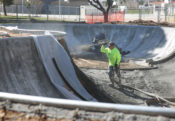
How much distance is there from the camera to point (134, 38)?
2075cm

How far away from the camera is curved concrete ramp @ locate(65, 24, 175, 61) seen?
58.7ft

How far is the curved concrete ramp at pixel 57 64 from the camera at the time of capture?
7.84 metres

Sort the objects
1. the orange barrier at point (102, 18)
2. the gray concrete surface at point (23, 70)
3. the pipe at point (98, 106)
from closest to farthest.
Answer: the pipe at point (98, 106), the gray concrete surface at point (23, 70), the orange barrier at point (102, 18)

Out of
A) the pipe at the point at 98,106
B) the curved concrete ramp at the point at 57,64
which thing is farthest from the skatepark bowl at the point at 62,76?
the pipe at the point at 98,106

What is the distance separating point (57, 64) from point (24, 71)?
175 cm

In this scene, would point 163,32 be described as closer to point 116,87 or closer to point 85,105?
point 116,87

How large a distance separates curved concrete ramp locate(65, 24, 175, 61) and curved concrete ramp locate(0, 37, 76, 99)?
33.1 ft

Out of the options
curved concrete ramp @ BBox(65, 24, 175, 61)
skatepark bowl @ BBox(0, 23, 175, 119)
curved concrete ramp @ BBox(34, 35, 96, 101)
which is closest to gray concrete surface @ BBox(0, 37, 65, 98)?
skatepark bowl @ BBox(0, 23, 175, 119)

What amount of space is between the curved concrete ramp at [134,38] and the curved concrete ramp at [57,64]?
8571 millimetres

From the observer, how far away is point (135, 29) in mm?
21531

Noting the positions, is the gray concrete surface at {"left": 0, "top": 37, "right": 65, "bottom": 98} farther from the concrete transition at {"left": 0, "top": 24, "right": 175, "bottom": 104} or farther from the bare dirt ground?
the bare dirt ground

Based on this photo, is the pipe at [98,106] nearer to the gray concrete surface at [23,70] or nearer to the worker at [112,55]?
the gray concrete surface at [23,70]

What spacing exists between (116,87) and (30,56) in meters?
3.88

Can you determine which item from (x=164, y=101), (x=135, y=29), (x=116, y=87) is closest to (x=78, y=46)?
(x=135, y=29)
